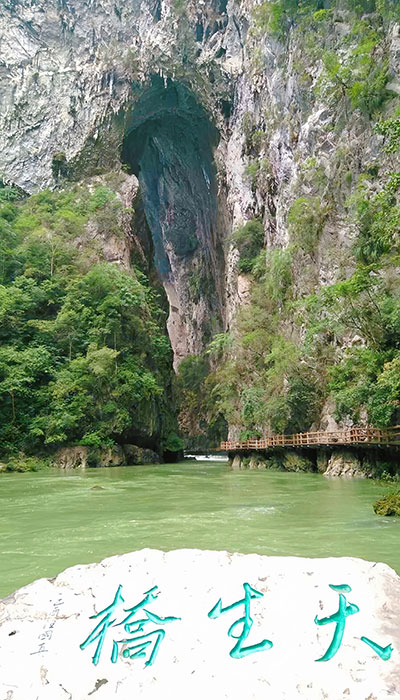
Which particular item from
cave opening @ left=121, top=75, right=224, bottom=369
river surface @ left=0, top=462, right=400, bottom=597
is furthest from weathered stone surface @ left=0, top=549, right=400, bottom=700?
cave opening @ left=121, top=75, right=224, bottom=369

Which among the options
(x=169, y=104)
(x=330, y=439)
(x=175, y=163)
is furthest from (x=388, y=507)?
(x=175, y=163)

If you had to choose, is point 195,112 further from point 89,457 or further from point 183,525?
point 183,525

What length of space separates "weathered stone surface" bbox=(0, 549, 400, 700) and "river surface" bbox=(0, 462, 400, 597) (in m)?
1.65

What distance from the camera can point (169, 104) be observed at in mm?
34656

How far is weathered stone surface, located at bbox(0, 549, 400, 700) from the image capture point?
1874mm

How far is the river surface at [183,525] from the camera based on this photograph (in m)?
4.73

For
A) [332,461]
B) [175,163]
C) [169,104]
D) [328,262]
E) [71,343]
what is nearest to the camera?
[332,461]

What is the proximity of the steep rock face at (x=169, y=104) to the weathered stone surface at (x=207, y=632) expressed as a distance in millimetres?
21011

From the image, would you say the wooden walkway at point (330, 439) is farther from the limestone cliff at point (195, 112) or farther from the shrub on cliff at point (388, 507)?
the limestone cliff at point (195, 112)

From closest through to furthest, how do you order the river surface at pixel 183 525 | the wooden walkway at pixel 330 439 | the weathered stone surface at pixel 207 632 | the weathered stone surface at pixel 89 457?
the weathered stone surface at pixel 207 632
the river surface at pixel 183 525
the wooden walkway at pixel 330 439
the weathered stone surface at pixel 89 457

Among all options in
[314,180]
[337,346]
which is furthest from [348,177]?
[337,346]

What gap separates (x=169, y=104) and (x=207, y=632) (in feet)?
120

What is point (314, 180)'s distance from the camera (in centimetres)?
1944

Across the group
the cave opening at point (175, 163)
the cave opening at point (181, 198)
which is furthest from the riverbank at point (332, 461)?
the cave opening at point (175, 163)
